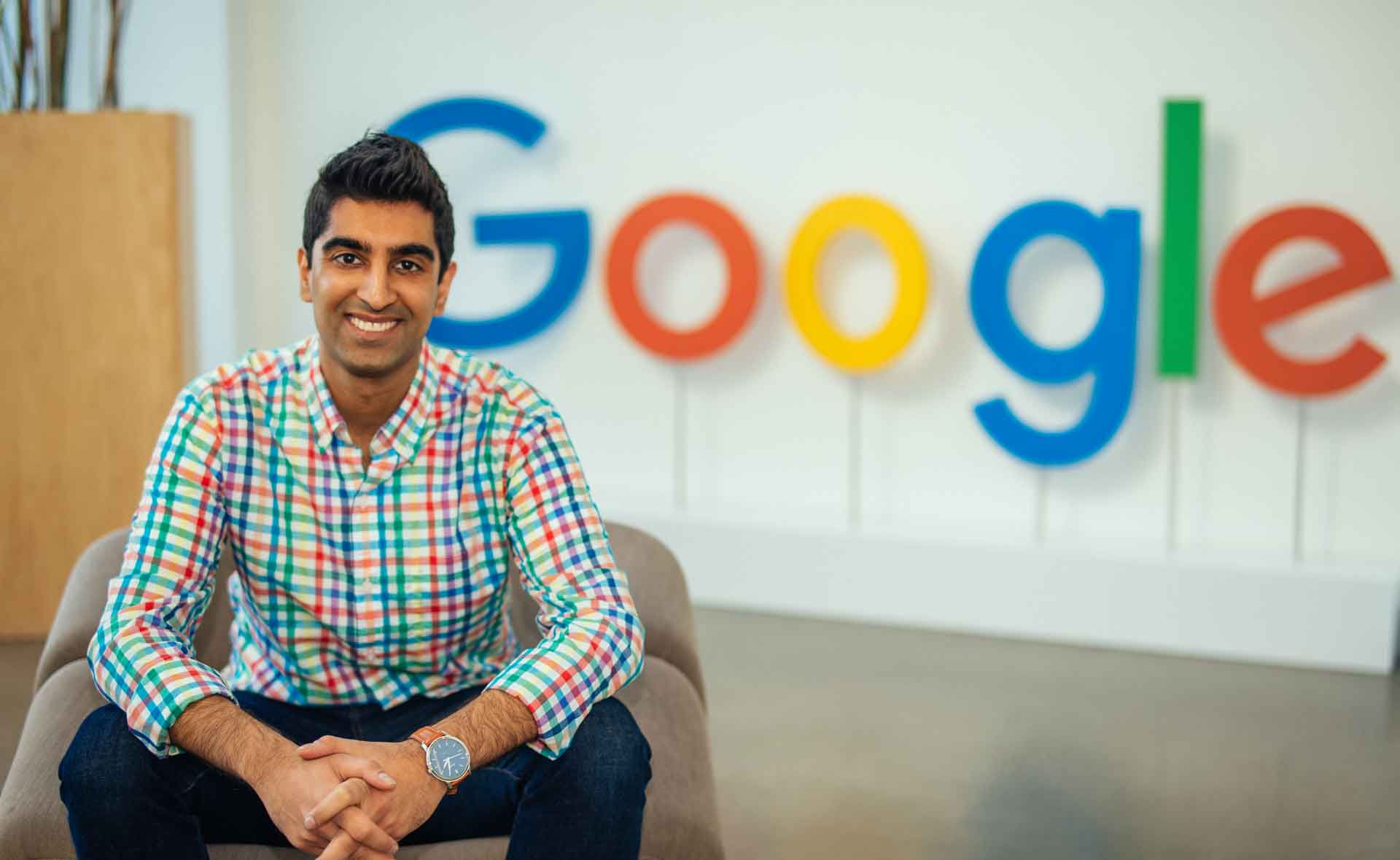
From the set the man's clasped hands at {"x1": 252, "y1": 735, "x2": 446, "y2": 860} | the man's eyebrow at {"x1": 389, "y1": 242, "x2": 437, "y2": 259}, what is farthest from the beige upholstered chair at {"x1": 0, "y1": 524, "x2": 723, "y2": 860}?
the man's eyebrow at {"x1": 389, "y1": 242, "x2": 437, "y2": 259}

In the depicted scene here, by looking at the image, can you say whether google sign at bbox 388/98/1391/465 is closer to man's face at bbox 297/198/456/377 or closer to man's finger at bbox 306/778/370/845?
man's face at bbox 297/198/456/377

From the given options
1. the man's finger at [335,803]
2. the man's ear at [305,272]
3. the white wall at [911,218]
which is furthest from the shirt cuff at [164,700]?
the white wall at [911,218]

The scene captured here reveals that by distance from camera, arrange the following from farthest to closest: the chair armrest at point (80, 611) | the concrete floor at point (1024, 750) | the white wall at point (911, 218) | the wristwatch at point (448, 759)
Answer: the white wall at point (911, 218)
the concrete floor at point (1024, 750)
the chair armrest at point (80, 611)
the wristwatch at point (448, 759)

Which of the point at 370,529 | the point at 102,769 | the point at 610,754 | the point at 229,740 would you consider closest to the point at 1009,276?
the point at 370,529

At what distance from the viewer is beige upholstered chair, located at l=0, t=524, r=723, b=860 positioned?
1965mm

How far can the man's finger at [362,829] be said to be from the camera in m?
1.77

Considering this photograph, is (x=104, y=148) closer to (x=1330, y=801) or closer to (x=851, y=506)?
(x=851, y=506)

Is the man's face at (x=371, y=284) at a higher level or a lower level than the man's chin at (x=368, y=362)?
higher

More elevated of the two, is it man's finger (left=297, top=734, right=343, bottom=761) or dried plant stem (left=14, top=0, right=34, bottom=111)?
dried plant stem (left=14, top=0, right=34, bottom=111)

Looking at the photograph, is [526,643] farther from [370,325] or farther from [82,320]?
[82,320]

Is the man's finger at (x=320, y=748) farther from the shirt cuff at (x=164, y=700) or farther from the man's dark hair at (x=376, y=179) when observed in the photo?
the man's dark hair at (x=376, y=179)

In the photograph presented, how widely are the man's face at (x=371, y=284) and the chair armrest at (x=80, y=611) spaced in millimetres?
655

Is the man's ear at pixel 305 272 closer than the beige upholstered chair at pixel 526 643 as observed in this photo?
No

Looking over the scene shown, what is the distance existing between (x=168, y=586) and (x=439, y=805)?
513 millimetres
